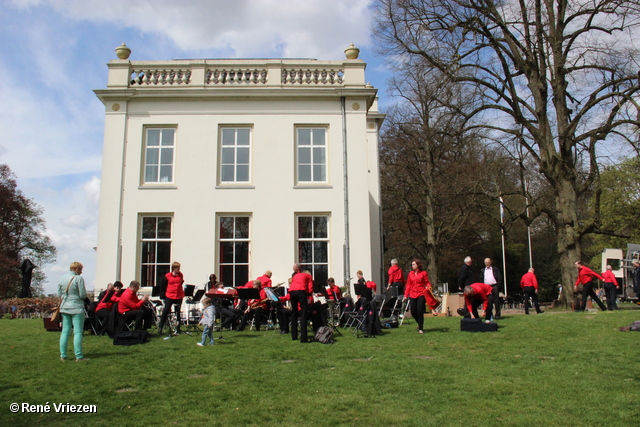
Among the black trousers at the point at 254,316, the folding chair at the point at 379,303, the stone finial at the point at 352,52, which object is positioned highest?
the stone finial at the point at 352,52

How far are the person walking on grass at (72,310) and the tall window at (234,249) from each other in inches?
360

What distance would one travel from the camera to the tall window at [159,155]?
1852cm

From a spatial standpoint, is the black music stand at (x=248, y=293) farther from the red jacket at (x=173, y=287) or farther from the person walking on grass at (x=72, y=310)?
the person walking on grass at (x=72, y=310)

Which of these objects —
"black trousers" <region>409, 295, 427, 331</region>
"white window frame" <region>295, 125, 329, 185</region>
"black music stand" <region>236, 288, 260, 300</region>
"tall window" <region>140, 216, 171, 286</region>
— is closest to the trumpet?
"black music stand" <region>236, 288, 260, 300</region>

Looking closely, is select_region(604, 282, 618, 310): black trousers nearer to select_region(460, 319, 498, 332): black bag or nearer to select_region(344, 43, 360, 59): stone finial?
select_region(460, 319, 498, 332): black bag

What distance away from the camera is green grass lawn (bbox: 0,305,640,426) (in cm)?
547

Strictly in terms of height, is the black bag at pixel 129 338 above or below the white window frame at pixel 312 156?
below

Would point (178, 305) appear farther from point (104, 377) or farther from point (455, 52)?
point (455, 52)

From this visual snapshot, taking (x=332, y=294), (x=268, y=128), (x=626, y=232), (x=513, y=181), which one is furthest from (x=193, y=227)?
(x=513, y=181)

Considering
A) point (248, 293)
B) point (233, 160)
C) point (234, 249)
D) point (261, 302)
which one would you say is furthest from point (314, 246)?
point (248, 293)

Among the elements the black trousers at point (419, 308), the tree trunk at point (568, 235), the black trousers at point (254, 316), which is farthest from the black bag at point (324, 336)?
the tree trunk at point (568, 235)

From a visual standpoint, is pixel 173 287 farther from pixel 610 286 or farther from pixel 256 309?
pixel 610 286

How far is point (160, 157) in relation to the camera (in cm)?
1862

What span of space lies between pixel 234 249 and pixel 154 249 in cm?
270
